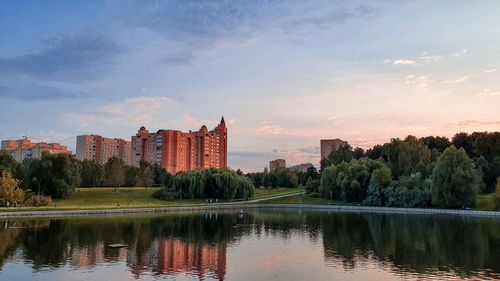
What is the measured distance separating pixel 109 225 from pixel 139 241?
12693mm

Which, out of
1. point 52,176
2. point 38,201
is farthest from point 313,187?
point 38,201

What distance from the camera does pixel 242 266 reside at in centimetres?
2697

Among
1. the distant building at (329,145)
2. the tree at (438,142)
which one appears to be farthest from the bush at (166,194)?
the distant building at (329,145)

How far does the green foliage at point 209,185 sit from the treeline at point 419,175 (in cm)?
1644

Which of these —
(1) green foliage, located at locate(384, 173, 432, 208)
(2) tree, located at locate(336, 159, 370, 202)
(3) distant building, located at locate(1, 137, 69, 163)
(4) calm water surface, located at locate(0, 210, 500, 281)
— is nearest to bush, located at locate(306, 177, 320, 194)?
(2) tree, located at locate(336, 159, 370, 202)

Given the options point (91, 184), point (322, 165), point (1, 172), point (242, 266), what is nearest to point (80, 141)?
point (91, 184)

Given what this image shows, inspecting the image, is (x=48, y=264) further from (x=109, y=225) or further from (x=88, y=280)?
(x=109, y=225)

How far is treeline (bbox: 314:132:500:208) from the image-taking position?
68312 millimetres

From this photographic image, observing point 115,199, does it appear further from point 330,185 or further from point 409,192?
point 409,192

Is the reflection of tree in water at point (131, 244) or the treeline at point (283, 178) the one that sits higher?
the treeline at point (283, 178)

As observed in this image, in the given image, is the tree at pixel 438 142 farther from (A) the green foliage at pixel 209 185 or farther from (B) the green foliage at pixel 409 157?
(A) the green foliage at pixel 209 185

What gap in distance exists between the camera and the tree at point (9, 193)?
60.8 metres

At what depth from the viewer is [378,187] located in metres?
78.9

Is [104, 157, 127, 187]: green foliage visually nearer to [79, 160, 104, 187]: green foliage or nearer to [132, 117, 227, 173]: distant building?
[79, 160, 104, 187]: green foliage
